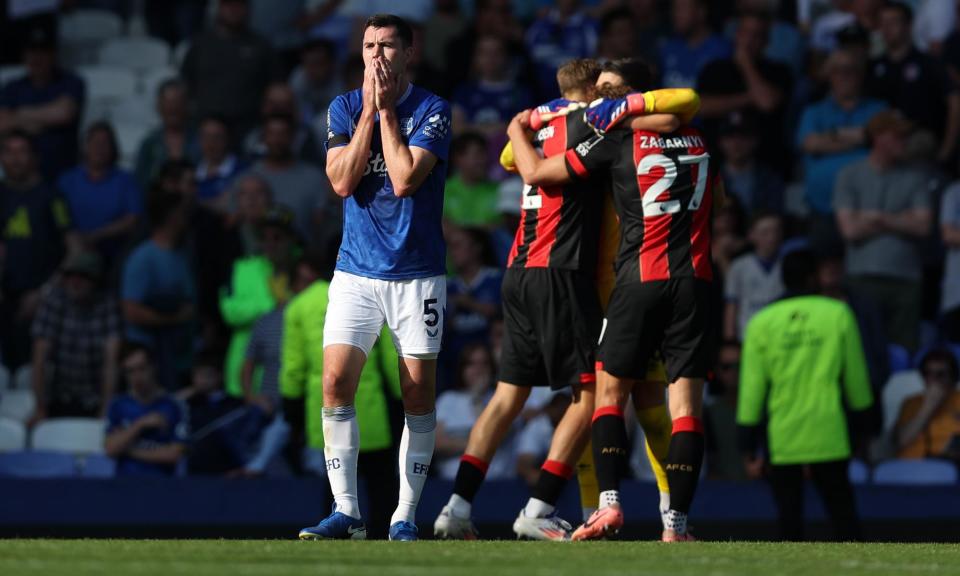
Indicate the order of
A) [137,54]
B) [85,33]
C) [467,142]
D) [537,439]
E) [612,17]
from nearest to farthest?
[537,439] → [467,142] → [612,17] → [137,54] → [85,33]

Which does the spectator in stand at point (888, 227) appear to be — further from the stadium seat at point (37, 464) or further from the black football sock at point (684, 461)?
the black football sock at point (684, 461)

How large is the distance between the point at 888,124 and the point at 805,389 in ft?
13.3

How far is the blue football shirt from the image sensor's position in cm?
834

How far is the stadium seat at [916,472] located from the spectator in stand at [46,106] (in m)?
7.71

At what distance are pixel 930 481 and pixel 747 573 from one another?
7.12 m

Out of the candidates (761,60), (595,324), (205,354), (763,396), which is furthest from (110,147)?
(595,324)

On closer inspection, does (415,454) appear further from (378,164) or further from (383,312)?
(378,164)

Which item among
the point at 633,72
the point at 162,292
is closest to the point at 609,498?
the point at 633,72

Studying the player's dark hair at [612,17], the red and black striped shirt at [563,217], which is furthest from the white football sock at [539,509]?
the player's dark hair at [612,17]

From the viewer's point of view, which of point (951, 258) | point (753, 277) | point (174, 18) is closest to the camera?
point (753, 277)

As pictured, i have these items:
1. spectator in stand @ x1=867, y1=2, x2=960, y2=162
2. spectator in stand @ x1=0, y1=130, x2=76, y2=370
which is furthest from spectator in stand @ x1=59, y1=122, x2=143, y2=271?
spectator in stand @ x1=867, y1=2, x2=960, y2=162

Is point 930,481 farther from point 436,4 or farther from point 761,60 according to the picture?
point 436,4

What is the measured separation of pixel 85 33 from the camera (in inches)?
786

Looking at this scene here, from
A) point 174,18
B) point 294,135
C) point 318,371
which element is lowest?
point 318,371
